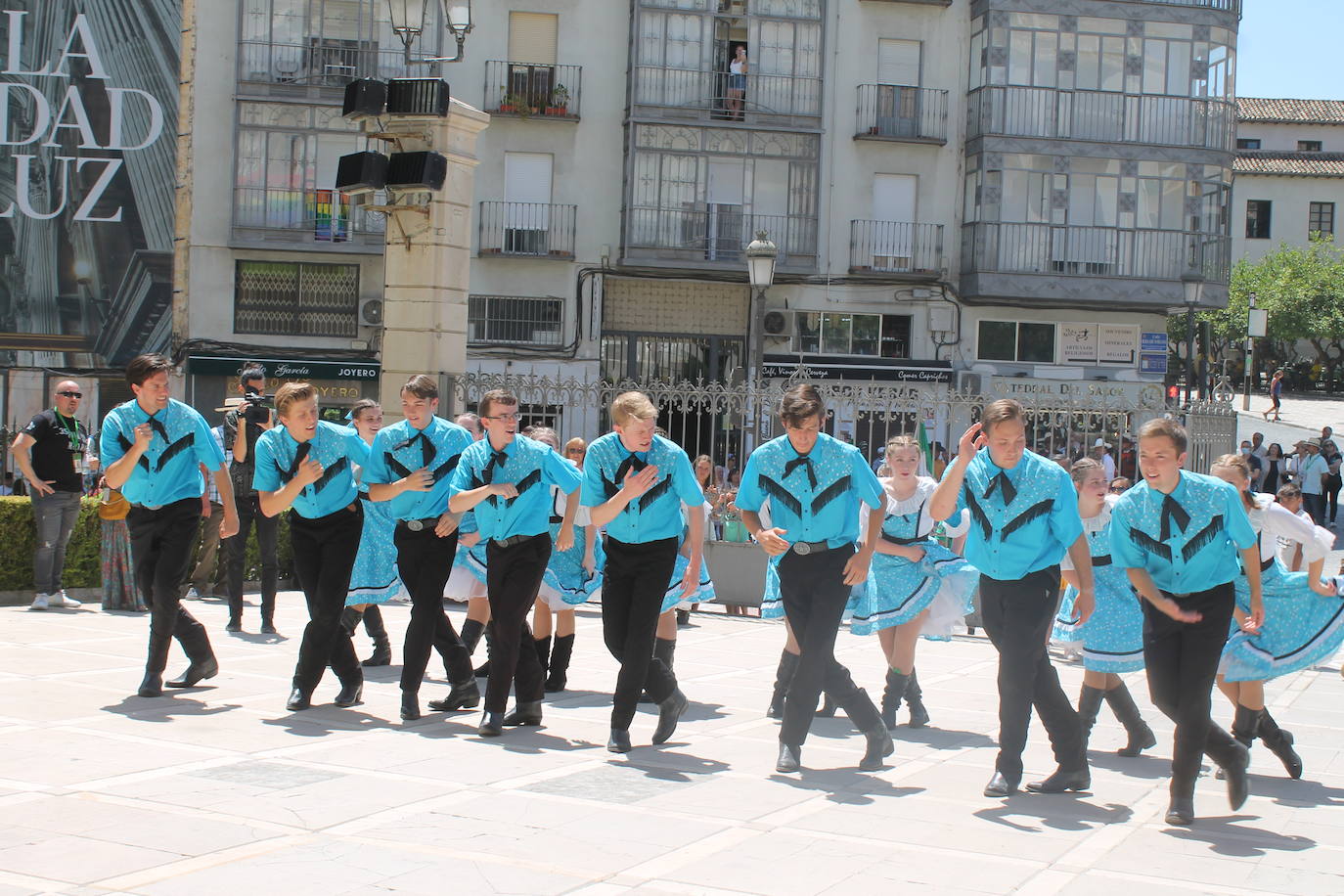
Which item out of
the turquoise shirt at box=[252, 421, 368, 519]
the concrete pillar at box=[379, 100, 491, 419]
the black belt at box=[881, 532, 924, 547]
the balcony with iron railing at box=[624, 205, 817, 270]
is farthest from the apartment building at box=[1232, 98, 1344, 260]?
the turquoise shirt at box=[252, 421, 368, 519]

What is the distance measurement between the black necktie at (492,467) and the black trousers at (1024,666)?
255cm

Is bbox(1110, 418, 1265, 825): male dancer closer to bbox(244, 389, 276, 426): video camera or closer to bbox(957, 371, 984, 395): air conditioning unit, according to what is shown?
bbox(244, 389, 276, 426): video camera

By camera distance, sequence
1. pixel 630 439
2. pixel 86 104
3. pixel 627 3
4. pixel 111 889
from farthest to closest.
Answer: pixel 627 3, pixel 86 104, pixel 630 439, pixel 111 889

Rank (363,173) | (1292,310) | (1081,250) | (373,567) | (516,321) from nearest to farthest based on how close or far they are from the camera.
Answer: (373,567) < (363,173) < (516,321) < (1081,250) < (1292,310)

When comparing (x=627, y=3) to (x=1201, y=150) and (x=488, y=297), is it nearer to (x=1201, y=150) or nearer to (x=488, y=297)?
(x=488, y=297)

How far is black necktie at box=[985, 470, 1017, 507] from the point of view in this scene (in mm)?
7051

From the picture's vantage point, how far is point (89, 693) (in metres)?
8.73

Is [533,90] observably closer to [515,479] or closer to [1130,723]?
[515,479]

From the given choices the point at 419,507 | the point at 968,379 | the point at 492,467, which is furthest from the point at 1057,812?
the point at 968,379

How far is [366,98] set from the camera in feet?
49.4

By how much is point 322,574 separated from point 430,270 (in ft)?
26.1

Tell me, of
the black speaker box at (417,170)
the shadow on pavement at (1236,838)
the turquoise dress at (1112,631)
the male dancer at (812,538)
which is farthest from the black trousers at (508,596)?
the black speaker box at (417,170)

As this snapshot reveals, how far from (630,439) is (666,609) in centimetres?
151

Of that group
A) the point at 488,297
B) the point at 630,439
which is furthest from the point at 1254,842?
the point at 488,297
